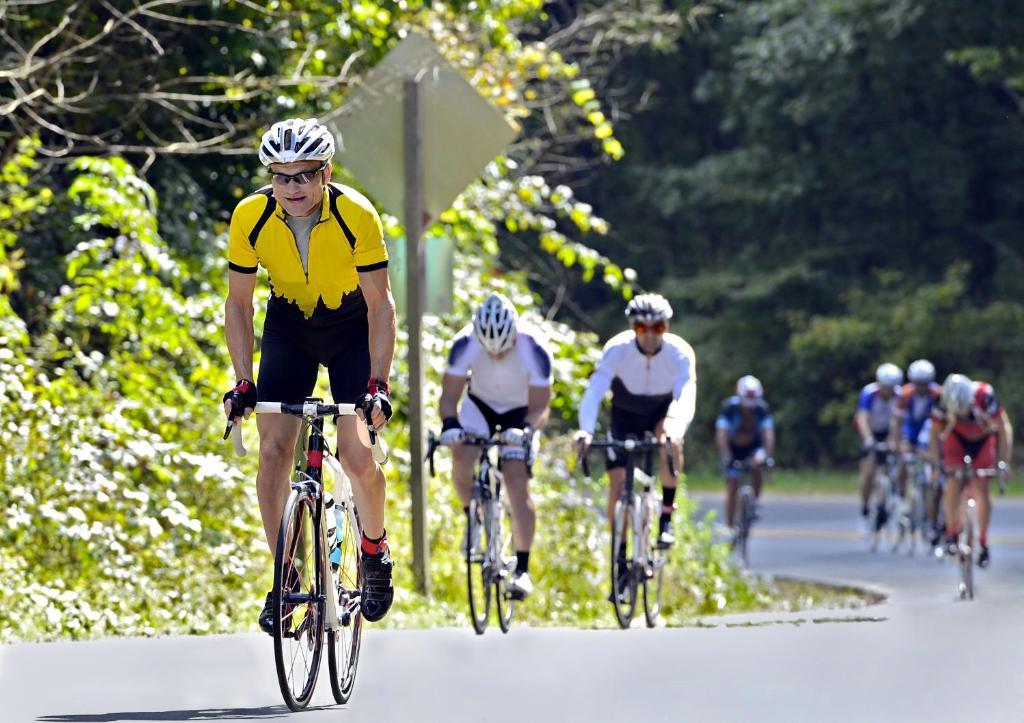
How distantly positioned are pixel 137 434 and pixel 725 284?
33050 millimetres

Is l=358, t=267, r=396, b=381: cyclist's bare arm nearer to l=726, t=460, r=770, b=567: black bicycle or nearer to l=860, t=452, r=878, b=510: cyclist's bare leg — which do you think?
l=726, t=460, r=770, b=567: black bicycle

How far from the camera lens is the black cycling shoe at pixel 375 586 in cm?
895

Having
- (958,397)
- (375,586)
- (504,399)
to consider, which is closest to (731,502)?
(958,397)

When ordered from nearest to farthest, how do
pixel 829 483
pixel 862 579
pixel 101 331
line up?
1. pixel 101 331
2. pixel 862 579
3. pixel 829 483

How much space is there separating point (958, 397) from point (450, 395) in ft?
20.0

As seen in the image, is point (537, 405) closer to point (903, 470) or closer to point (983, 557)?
point (983, 557)

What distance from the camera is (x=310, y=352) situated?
29.2 ft

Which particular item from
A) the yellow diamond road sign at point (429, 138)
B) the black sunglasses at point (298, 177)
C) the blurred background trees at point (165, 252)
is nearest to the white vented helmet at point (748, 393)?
the blurred background trees at point (165, 252)

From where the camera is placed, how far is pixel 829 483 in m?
39.2

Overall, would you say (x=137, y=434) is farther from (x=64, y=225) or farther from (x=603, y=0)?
(x=603, y=0)

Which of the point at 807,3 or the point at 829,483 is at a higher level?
the point at 807,3

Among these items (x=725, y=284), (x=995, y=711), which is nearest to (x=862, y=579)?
(x=995, y=711)

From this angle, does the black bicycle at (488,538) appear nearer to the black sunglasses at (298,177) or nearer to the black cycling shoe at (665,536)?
the black cycling shoe at (665,536)

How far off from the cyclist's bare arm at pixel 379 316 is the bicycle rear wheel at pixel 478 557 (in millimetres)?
3920
